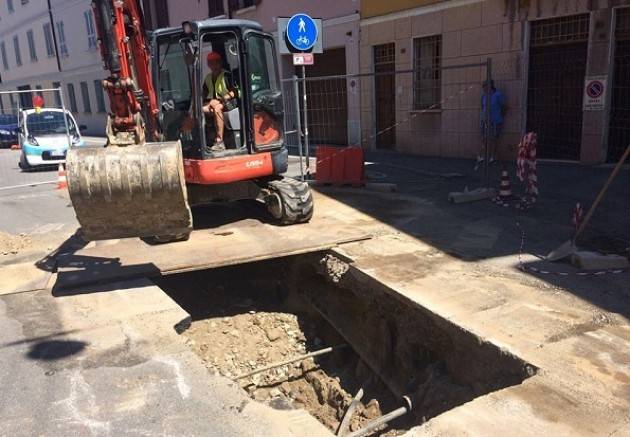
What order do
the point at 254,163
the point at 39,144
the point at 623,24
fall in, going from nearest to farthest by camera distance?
1. the point at 254,163
2. the point at 623,24
3. the point at 39,144

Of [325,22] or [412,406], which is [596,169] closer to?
[412,406]

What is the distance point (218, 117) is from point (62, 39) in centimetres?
2939

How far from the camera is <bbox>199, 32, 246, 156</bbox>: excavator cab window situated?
7102 millimetres

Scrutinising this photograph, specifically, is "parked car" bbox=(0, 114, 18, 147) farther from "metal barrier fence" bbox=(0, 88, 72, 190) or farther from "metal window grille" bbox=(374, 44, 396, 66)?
"metal window grille" bbox=(374, 44, 396, 66)

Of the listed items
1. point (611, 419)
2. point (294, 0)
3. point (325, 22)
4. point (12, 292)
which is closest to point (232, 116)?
point (12, 292)

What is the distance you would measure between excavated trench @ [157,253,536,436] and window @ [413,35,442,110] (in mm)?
7587

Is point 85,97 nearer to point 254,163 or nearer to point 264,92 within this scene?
point 264,92

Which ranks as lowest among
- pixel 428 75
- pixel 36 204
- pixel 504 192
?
pixel 36 204

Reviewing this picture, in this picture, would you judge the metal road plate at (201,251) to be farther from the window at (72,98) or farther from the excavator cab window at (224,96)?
the window at (72,98)

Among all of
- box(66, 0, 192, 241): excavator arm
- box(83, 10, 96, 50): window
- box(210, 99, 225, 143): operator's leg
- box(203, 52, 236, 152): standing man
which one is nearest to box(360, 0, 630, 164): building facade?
box(203, 52, 236, 152): standing man

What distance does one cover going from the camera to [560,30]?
10617 millimetres

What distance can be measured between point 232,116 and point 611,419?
544 cm

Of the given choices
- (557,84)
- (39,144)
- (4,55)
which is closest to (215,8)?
(39,144)

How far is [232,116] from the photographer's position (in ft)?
23.5
